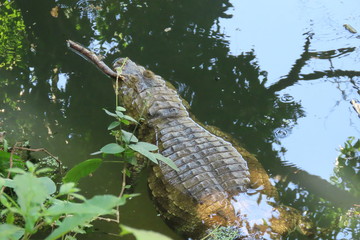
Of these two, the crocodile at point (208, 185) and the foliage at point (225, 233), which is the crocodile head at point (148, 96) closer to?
the crocodile at point (208, 185)

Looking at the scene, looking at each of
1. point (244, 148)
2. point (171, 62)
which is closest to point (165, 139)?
point (244, 148)

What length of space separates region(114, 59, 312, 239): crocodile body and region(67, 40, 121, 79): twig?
95 centimetres

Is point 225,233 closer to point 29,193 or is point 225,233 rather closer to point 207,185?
point 207,185

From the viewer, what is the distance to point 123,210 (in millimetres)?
3658

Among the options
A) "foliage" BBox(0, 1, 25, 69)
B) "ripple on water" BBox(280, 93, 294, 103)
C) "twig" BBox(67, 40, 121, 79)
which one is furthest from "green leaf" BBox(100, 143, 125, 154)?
"foliage" BBox(0, 1, 25, 69)

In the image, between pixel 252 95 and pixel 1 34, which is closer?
pixel 252 95

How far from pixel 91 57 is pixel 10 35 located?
4.77 feet

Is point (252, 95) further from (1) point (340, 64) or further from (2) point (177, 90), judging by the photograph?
(1) point (340, 64)

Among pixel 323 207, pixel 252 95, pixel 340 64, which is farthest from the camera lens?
pixel 340 64

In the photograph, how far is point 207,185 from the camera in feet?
10.9

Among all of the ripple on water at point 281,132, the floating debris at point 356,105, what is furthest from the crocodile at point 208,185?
the floating debris at point 356,105

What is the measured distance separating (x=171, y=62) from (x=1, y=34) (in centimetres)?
248

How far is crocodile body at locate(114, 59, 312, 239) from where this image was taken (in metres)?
3.14

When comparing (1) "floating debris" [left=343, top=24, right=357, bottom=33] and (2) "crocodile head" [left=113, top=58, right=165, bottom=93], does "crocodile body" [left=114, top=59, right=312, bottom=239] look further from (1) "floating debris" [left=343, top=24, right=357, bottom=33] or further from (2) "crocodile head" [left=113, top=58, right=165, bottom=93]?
(1) "floating debris" [left=343, top=24, right=357, bottom=33]
